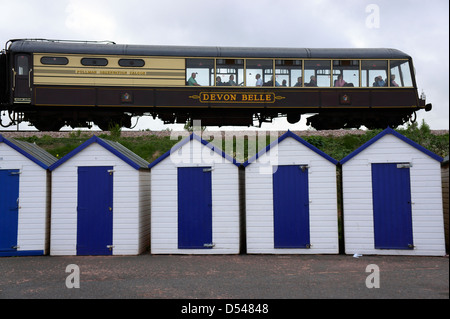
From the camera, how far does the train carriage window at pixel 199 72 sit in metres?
16.2

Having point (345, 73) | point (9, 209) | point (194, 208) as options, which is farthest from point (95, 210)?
point (345, 73)

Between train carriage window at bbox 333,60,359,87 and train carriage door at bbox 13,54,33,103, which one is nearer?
train carriage door at bbox 13,54,33,103

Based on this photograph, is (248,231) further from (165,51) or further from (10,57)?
(10,57)

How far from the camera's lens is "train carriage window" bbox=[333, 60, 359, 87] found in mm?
16422

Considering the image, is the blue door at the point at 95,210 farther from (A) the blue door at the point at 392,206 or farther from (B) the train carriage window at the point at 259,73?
(B) the train carriage window at the point at 259,73

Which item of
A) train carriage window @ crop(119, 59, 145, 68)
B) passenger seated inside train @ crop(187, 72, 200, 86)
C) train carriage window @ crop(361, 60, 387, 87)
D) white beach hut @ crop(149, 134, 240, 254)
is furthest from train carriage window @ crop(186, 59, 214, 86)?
white beach hut @ crop(149, 134, 240, 254)

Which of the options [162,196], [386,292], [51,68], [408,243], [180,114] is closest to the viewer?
[386,292]

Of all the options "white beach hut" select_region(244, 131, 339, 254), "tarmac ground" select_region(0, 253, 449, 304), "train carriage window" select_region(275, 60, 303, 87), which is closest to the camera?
"tarmac ground" select_region(0, 253, 449, 304)

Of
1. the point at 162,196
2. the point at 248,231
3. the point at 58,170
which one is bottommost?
the point at 248,231

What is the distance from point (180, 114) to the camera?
17312 mm

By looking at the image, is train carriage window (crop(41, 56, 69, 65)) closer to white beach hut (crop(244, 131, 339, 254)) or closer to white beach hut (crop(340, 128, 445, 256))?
white beach hut (crop(244, 131, 339, 254))

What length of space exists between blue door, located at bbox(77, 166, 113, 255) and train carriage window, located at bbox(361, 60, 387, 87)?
37.1 ft
